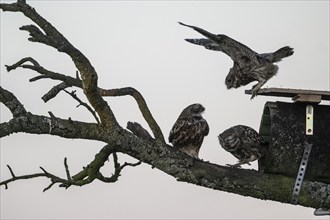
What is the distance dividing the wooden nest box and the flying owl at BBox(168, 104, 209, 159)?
132 cm

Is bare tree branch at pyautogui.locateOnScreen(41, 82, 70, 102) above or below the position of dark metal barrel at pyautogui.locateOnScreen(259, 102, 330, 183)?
above

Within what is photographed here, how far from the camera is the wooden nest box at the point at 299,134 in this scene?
13.1 feet

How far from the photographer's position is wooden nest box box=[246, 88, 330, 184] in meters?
3.99

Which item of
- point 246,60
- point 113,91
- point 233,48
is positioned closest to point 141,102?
point 113,91

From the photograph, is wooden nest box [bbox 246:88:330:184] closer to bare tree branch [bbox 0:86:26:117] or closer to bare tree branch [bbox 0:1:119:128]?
bare tree branch [bbox 0:1:119:128]

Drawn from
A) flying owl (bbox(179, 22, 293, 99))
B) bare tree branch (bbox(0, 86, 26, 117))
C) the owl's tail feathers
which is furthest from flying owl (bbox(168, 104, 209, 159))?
bare tree branch (bbox(0, 86, 26, 117))

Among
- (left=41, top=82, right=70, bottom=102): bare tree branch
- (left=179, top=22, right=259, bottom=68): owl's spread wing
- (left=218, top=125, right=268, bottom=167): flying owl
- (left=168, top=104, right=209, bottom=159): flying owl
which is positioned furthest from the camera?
(left=168, top=104, right=209, bottom=159): flying owl

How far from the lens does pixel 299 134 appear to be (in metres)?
4.02

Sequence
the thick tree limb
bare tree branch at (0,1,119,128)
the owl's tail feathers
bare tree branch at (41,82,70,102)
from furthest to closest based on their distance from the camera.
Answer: the owl's tail feathers
bare tree branch at (41,82,70,102)
the thick tree limb
bare tree branch at (0,1,119,128)

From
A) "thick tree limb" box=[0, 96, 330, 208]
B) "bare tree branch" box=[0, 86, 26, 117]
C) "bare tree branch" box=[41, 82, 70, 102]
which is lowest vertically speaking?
"thick tree limb" box=[0, 96, 330, 208]

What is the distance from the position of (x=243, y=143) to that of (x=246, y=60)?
26.3 inches

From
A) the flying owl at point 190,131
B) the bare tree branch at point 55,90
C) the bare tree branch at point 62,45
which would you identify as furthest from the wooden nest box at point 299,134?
the bare tree branch at point 55,90

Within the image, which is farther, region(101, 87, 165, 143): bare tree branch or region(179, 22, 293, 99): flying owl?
region(179, 22, 293, 99): flying owl

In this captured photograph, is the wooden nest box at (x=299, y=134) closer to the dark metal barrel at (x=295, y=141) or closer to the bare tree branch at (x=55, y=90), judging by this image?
the dark metal barrel at (x=295, y=141)
